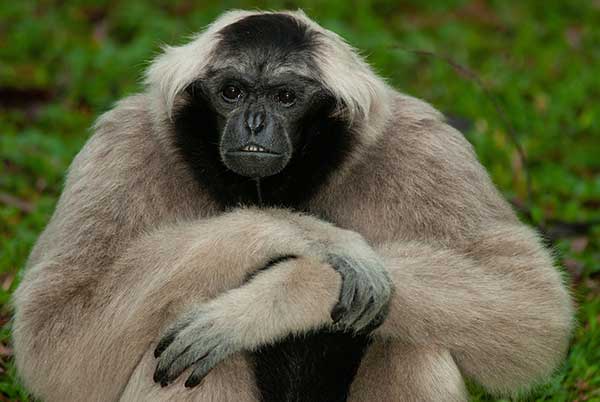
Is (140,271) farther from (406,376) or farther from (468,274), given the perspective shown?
(468,274)

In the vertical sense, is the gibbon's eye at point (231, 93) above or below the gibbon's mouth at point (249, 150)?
above

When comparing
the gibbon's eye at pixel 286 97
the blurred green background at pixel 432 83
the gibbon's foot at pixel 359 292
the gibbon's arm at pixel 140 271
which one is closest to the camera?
the gibbon's foot at pixel 359 292

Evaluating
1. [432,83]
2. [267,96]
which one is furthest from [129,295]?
[432,83]

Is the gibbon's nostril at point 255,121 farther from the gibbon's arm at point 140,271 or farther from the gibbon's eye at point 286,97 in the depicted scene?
the gibbon's arm at point 140,271

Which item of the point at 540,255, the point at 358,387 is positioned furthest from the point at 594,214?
the point at 358,387

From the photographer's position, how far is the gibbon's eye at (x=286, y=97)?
5387 millimetres

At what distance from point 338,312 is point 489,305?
89 cm

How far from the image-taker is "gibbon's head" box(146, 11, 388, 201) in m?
5.27

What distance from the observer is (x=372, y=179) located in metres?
5.75

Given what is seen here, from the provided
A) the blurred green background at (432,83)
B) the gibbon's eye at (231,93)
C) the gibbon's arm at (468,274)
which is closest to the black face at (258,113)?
the gibbon's eye at (231,93)

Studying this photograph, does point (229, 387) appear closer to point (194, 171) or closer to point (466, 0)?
point (194, 171)

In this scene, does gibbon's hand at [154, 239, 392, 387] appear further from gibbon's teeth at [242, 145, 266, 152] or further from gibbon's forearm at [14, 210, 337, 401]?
gibbon's teeth at [242, 145, 266, 152]

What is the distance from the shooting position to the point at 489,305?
5.32 m

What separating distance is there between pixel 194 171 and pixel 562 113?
218 inches
